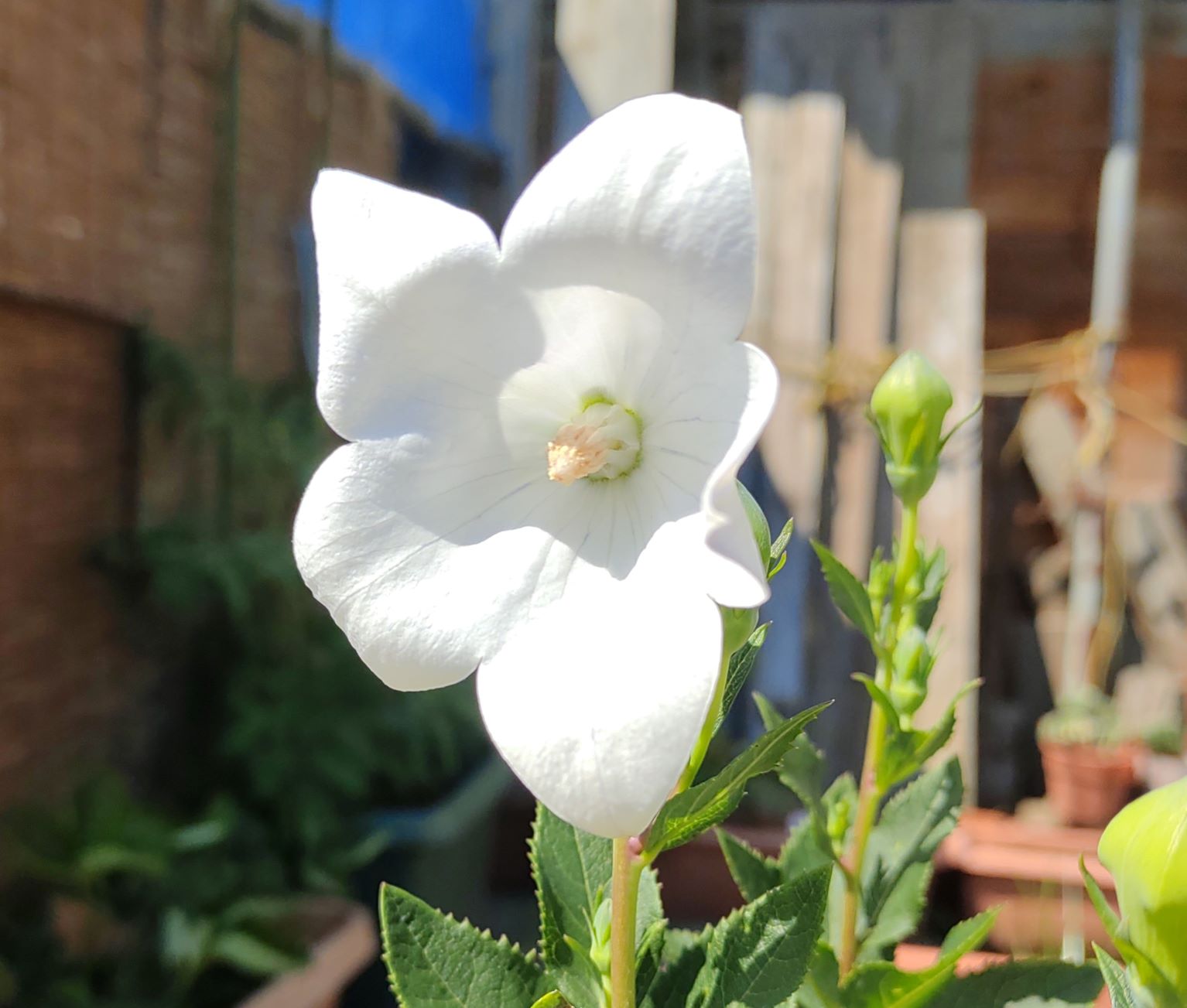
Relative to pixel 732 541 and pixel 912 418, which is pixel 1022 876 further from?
pixel 732 541

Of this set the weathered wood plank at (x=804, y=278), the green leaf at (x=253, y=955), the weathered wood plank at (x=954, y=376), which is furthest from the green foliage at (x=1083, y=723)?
the green leaf at (x=253, y=955)

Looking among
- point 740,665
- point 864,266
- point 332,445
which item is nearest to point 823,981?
point 740,665

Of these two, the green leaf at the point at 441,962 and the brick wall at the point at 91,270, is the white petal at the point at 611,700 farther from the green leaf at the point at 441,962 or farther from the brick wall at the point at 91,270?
the brick wall at the point at 91,270

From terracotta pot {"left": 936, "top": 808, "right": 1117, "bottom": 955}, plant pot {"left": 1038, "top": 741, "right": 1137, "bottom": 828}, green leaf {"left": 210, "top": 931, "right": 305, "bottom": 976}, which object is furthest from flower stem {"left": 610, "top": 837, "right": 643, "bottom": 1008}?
plant pot {"left": 1038, "top": 741, "right": 1137, "bottom": 828}

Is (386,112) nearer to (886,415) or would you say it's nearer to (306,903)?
(306,903)

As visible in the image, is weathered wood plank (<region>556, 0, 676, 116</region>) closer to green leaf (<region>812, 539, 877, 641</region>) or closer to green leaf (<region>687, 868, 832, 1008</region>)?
green leaf (<region>812, 539, 877, 641</region>)
